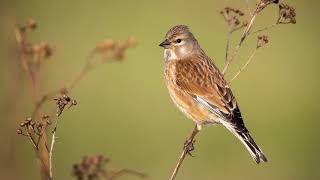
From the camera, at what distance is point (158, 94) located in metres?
13.1

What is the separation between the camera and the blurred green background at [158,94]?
33.9 ft

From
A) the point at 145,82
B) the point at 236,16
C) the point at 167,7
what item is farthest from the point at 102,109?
the point at 236,16

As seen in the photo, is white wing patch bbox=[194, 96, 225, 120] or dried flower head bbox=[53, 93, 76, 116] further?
white wing patch bbox=[194, 96, 225, 120]

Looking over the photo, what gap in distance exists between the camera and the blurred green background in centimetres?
1033

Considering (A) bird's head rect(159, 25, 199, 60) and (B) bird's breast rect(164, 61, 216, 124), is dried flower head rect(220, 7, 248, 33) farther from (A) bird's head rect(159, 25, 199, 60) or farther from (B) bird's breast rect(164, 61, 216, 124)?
(A) bird's head rect(159, 25, 199, 60)

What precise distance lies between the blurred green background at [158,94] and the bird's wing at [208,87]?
1.44 m

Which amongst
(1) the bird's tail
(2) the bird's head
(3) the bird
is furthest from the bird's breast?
(1) the bird's tail

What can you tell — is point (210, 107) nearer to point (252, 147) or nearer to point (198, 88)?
point (198, 88)

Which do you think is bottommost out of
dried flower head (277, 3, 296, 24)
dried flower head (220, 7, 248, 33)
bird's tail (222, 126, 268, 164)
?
bird's tail (222, 126, 268, 164)

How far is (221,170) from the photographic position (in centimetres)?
1009

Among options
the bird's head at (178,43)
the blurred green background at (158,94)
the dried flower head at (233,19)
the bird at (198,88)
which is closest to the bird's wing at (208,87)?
the bird at (198,88)

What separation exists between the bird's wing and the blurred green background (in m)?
1.44

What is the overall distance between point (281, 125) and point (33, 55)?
809 cm

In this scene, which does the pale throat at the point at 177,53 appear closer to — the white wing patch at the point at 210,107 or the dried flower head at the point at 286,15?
the white wing patch at the point at 210,107
